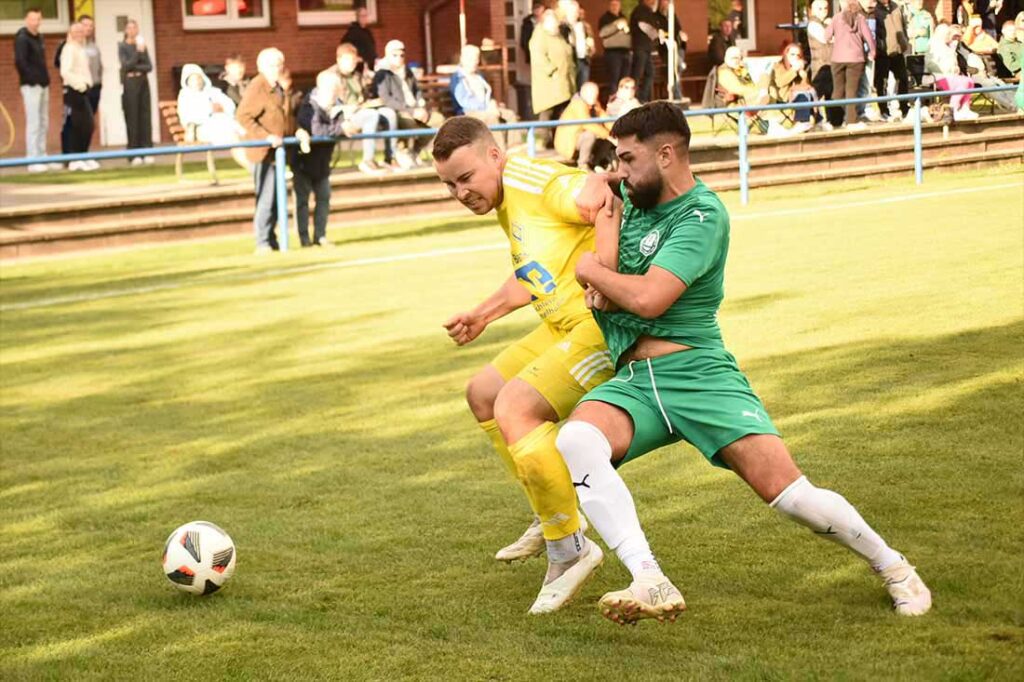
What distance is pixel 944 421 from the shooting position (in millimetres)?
8062

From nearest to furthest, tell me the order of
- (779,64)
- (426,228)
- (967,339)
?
(967,339) < (426,228) < (779,64)

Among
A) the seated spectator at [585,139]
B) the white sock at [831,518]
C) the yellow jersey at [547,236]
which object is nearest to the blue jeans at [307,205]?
the seated spectator at [585,139]

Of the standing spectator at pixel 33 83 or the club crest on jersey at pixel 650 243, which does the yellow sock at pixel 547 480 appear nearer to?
the club crest on jersey at pixel 650 243

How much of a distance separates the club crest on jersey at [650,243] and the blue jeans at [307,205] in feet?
45.7

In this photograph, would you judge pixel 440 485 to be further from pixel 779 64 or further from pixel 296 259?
pixel 779 64

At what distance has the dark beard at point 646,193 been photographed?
5.07 m

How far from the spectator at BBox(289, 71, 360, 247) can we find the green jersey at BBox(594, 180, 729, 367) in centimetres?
1351

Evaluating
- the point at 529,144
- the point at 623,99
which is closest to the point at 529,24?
the point at 623,99

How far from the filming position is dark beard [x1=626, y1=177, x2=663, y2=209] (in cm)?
507

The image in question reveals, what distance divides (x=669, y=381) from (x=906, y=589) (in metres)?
0.98

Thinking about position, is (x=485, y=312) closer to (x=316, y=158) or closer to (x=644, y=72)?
(x=316, y=158)

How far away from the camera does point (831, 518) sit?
5.03 metres

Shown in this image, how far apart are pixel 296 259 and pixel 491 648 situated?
43.6 ft

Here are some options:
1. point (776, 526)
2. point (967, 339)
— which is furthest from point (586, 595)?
point (967, 339)
